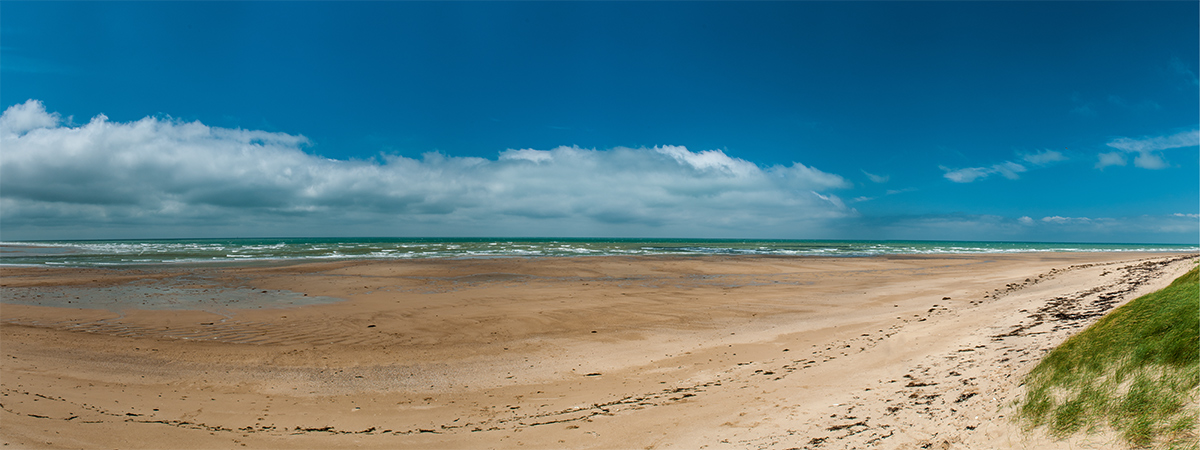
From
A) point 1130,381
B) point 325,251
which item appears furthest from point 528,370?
point 325,251

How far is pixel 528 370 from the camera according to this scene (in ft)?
29.4

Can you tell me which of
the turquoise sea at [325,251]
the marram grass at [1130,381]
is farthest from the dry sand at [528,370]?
the turquoise sea at [325,251]

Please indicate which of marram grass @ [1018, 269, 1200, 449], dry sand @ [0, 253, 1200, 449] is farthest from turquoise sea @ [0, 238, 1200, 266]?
marram grass @ [1018, 269, 1200, 449]

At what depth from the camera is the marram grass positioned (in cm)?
Answer: 368

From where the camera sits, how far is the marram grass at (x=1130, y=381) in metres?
3.68

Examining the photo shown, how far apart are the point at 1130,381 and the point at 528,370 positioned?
762cm

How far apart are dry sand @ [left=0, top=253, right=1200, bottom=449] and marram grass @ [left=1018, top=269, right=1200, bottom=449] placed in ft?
0.94

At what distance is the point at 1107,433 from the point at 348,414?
799cm

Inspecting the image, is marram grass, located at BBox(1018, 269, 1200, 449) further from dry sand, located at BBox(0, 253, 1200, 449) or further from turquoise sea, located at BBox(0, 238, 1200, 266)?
turquoise sea, located at BBox(0, 238, 1200, 266)

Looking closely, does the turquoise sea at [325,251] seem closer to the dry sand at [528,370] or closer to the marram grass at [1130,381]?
the dry sand at [528,370]

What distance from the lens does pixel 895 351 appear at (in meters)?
8.41

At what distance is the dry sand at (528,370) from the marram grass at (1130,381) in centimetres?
29

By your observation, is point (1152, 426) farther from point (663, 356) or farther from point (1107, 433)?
point (663, 356)

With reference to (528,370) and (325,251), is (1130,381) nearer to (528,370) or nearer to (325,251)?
(528,370)
